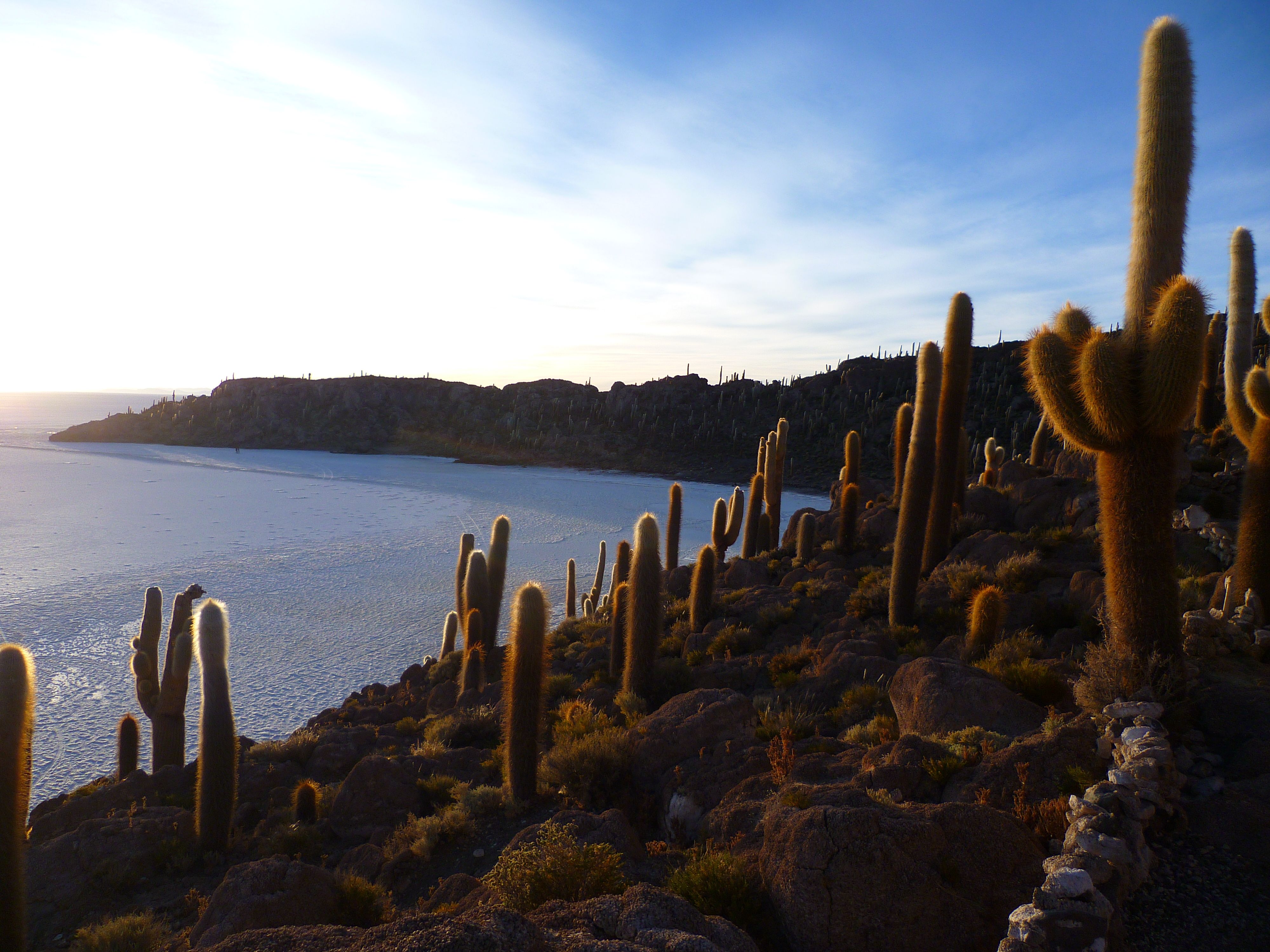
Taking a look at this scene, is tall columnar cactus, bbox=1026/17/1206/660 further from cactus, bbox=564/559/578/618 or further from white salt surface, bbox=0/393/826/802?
cactus, bbox=564/559/578/618

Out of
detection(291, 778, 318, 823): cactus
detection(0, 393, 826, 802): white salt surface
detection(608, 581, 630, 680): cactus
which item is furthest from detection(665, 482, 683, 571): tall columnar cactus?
detection(291, 778, 318, 823): cactus

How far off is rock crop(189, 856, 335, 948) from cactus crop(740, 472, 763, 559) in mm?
15312

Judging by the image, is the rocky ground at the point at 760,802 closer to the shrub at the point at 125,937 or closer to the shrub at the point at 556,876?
the shrub at the point at 556,876

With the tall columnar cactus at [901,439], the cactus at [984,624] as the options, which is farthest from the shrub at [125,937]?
the tall columnar cactus at [901,439]

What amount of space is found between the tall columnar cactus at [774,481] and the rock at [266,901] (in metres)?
16.0

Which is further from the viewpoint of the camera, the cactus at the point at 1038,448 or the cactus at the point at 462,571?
the cactus at the point at 1038,448

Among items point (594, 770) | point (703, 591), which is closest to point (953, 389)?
point (703, 591)

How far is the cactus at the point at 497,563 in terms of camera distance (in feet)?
49.0

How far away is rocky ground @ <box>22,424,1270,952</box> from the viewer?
3713mm

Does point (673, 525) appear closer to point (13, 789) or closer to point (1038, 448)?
point (1038, 448)

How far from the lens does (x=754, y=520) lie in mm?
20578

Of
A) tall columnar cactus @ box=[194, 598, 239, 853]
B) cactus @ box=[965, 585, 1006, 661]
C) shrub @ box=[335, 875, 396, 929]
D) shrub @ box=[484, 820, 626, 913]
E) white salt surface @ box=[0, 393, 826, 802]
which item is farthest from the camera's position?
white salt surface @ box=[0, 393, 826, 802]

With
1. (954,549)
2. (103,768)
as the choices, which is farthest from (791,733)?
(103,768)

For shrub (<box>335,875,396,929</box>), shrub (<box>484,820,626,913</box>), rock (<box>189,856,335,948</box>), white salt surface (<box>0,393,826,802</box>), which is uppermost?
shrub (<box>484,820,626,913</box>)
